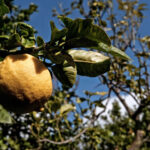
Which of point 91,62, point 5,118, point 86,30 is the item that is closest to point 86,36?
point 86,30

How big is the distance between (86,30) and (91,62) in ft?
0.51

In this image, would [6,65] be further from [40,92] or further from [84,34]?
[84,34]

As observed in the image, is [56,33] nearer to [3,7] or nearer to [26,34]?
[26,34]

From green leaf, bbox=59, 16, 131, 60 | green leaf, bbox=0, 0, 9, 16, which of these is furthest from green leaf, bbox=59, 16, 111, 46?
green leaf, bbox=0, 0, 9, 16

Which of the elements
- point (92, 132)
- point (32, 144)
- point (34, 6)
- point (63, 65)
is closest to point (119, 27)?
point (34, 6)

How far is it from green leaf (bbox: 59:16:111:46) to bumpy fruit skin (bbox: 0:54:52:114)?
0.51 ft

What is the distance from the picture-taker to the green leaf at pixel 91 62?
0.63 meters

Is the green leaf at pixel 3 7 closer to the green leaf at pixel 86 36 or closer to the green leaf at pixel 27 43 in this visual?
the green leaf at pixel 27 43

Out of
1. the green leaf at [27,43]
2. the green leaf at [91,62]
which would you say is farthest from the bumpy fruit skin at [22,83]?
the green leaf at [91,62]

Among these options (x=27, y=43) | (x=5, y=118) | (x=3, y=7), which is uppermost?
(x=3, y=7)

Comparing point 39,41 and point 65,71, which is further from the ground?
point 39,41

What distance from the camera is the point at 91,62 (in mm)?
635

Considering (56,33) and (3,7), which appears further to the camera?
(3,7)

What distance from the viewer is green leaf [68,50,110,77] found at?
630mm
